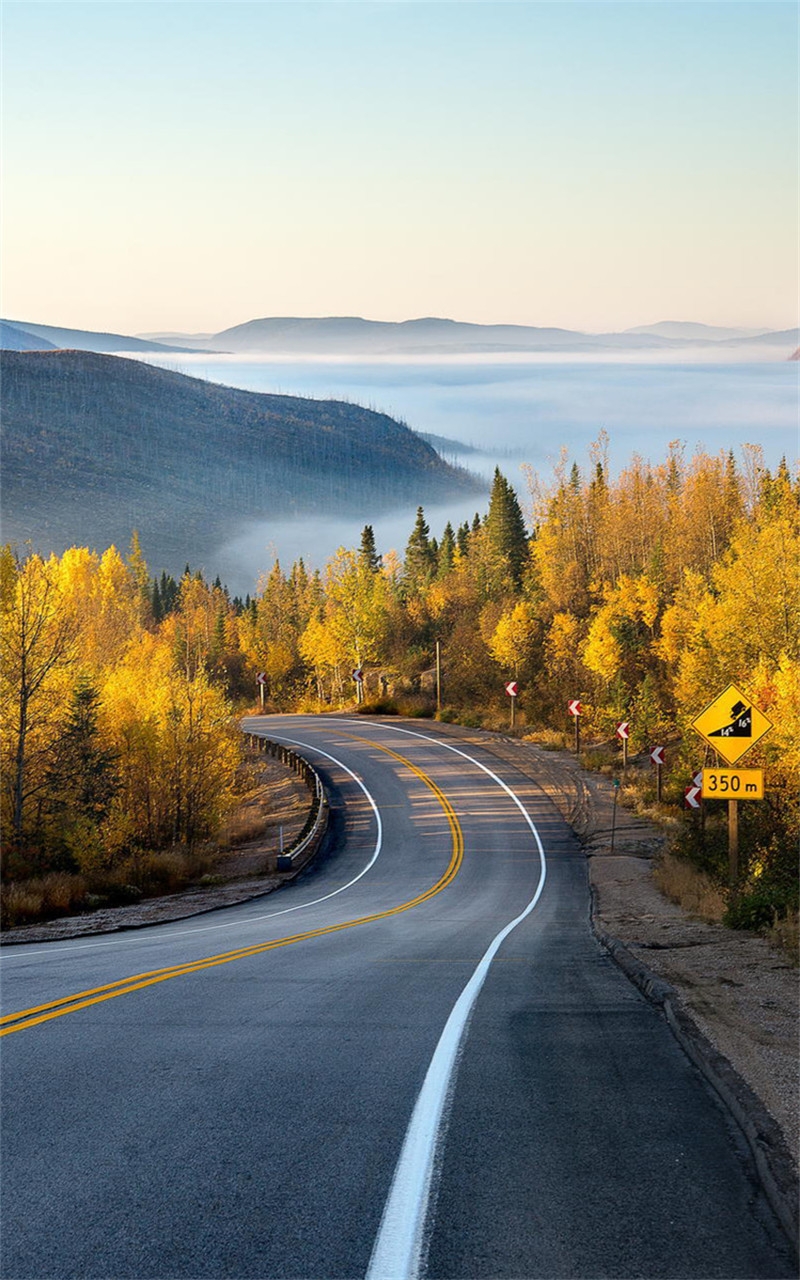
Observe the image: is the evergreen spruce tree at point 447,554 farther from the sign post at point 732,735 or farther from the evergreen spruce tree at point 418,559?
the sign post at point 732,735

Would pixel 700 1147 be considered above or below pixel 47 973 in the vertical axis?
above

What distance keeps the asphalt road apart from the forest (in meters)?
6.58

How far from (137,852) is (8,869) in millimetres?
5941

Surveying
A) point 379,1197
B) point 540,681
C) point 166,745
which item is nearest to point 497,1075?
point 379,1197

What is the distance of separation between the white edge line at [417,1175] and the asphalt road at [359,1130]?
0.05 ft

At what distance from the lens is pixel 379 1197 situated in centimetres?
442

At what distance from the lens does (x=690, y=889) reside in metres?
21.8

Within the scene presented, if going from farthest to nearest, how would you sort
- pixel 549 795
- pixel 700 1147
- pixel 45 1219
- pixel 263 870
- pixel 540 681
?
pixel 540 681, pixel 549 795, pixel 263 870, pixel 700 1147, pixel 45 1219

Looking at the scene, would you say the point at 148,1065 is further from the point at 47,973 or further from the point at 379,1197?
the point at 47,973

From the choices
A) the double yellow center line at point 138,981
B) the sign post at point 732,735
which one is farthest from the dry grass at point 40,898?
the sign post at point 732,735

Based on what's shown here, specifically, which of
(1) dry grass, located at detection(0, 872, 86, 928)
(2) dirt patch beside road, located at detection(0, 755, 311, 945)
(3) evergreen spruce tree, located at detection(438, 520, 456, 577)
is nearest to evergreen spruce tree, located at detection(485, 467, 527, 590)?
(3) evergreen spruce tree, located at detection(438, 520, 456, 577)

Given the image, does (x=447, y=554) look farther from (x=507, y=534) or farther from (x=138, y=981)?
(x=138, y=981)

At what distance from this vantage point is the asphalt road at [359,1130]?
158 inches

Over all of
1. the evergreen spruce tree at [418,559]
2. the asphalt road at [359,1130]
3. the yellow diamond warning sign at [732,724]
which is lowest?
the asphalt road at [359,1130]
